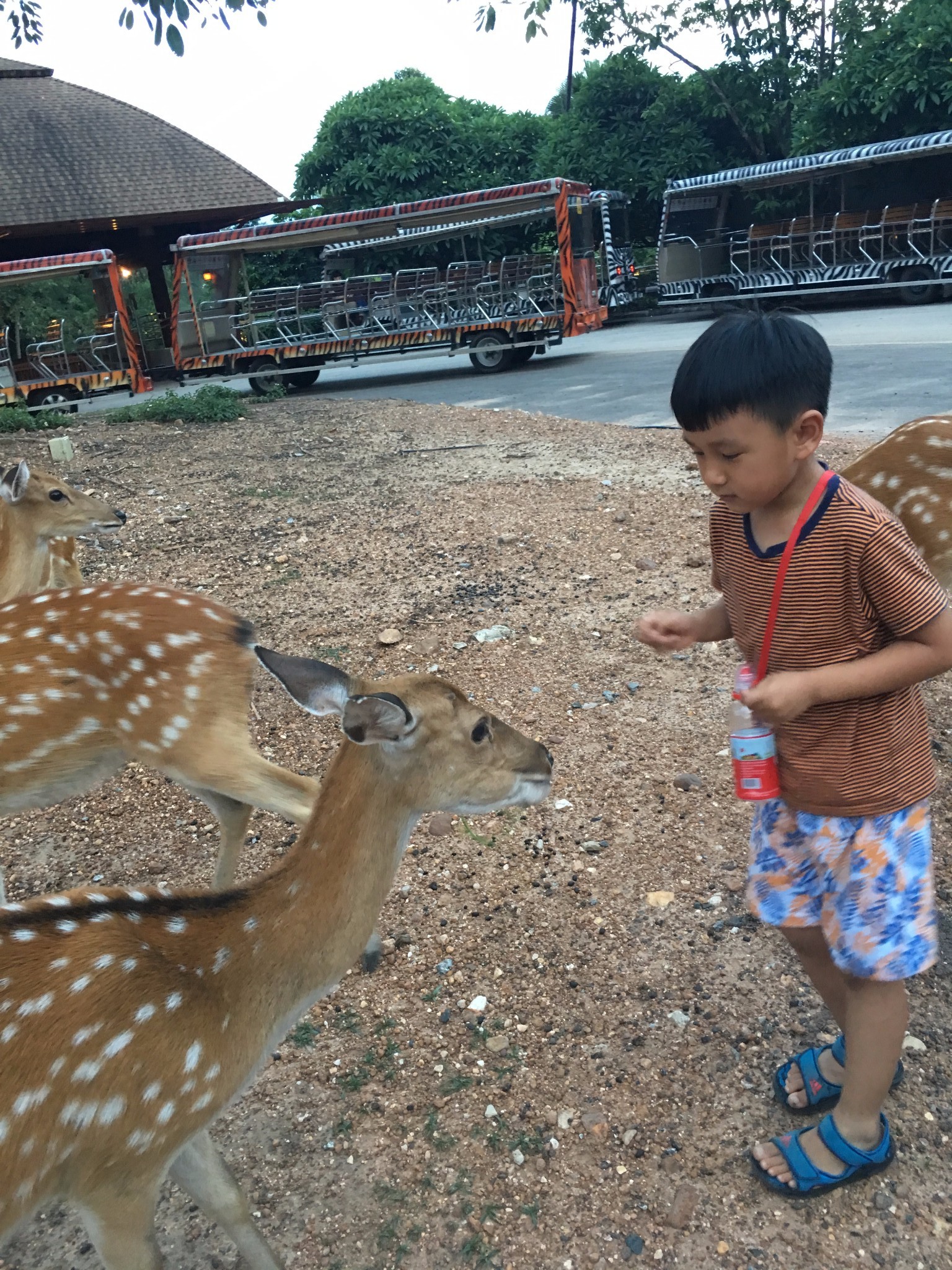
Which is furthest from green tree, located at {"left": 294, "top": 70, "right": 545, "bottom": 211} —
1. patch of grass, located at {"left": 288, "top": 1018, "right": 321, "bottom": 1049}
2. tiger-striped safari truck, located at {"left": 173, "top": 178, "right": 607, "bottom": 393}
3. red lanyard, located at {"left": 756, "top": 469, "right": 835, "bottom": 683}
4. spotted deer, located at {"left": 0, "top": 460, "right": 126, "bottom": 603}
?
red lanyard, located at {"left": 756, "top": 469, "right": 835, "bottom": 683}

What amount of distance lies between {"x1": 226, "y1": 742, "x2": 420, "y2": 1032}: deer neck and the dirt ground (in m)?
0.59

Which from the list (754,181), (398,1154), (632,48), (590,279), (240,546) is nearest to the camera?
(398,1154)

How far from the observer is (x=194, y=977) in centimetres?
214

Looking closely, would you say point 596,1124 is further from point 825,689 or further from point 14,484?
point 14,484

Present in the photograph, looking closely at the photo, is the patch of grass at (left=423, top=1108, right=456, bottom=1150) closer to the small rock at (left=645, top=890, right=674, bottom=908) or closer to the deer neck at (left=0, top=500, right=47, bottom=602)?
the small rock at (left=645, top=890, right=674, bottom=908)

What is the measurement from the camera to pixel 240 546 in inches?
273

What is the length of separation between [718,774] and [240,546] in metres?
4.21

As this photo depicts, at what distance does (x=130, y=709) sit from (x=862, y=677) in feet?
8.20

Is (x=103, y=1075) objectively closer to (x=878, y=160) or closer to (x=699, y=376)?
(x=699, y=376)

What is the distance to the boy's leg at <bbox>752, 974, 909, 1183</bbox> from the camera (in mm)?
2057

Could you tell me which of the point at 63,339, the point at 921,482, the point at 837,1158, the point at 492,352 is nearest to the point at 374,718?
the point at 837,1158

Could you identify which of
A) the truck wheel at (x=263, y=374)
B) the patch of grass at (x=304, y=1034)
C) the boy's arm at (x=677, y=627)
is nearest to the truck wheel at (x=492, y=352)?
the truck wheel at (x=263, y=374)

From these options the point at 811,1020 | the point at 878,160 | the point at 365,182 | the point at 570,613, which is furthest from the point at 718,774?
the point at 365,182

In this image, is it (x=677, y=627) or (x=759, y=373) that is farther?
(x=677, y=627)
